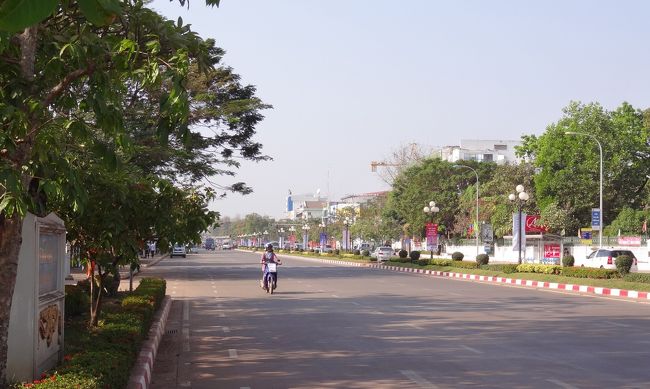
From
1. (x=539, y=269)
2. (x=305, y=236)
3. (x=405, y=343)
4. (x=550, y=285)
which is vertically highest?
(x=305, y=236)

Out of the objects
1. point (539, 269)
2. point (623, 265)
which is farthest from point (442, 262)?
point (623, 265)

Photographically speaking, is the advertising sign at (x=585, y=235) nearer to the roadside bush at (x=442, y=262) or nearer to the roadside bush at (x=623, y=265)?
the roadside bush at (x=442, y=262)

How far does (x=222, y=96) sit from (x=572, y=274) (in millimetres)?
16474

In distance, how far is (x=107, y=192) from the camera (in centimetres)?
1139

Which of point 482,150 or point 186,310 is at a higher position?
point 482,150

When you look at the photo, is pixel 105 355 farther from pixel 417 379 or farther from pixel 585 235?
pixel 585 235

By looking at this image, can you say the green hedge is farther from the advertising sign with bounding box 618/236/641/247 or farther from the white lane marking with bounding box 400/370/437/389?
the advertising sign with bounding box 618/236/641/247

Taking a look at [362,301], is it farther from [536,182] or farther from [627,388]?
[536,182]

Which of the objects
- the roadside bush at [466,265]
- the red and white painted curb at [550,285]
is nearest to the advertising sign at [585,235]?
the roadside bush at [466,265]

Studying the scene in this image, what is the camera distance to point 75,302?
15.7 m

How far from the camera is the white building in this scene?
125750 mm

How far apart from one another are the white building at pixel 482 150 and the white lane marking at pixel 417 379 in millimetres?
115795

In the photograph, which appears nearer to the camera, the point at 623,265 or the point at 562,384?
the point at 562,384

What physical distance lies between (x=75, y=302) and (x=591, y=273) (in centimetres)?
2162
